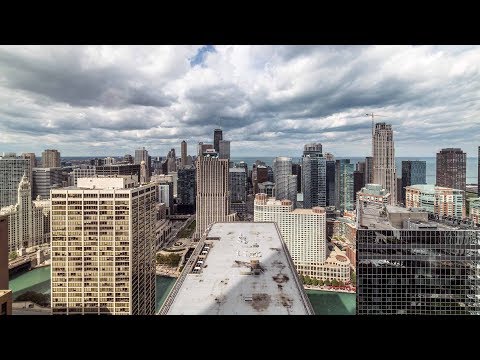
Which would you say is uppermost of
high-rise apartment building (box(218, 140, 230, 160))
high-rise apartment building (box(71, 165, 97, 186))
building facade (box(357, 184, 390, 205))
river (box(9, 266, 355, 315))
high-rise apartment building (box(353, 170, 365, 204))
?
high-rise apartment building (box(218, 140, 230, 160))

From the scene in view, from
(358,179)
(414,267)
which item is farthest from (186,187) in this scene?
(414,267)

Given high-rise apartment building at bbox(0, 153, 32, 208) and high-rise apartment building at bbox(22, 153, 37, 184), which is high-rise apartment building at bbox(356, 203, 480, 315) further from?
high-rise apartment building at bbox(22, 153, 37, 184)

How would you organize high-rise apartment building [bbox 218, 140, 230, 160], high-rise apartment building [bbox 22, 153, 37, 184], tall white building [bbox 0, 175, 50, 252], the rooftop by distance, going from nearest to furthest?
1. the rooftop
2. tall white building [bbox 0, 175, 50, 252]
3. high-rise apartment building [bbox 22, 153, 37, 184]
4. high-rise apartment building [bbox 218, 140, 230, 160]

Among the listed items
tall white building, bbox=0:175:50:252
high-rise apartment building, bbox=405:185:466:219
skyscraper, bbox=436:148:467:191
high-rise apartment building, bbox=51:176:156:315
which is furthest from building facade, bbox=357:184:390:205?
tall white building, bbox=0:175:50:252

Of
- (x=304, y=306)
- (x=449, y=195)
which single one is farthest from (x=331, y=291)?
(x=304, y=306)

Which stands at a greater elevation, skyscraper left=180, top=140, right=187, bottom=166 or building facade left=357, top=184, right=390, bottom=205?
skyscraper left=180, top=140, right=187, bottom=166

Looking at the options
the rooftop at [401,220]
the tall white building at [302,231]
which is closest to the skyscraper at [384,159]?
the tall white building at [302,231]

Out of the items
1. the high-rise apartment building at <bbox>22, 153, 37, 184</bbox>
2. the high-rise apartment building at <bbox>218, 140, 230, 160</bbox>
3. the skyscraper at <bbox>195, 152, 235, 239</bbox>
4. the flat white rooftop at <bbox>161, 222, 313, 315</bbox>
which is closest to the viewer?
the flat white rooftop at <bbox>161, 222, 313, 315</bbox>

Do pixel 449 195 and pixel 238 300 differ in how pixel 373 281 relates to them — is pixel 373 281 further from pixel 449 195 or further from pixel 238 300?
pixel 449 195
